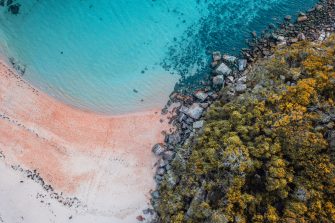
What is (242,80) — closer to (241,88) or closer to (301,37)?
(241,88)

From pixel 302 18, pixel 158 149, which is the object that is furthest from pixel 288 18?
pixel 158 149

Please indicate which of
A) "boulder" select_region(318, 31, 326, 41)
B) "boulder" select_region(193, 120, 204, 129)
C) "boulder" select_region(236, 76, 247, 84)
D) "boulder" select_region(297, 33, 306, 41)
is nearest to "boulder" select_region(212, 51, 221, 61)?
"boulder" select_region(236, 76, 247, 84)

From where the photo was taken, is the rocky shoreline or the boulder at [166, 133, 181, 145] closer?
the rocky shoreline

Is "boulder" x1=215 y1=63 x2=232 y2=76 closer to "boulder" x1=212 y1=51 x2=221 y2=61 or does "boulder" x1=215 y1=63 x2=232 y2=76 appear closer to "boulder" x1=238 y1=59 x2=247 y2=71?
"boulder" x1=212 y1=51 x2=221 y2=61

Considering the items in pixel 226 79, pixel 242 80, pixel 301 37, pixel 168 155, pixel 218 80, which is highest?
pixel 301 37

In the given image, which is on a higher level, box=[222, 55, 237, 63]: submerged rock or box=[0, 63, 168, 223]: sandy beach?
box=[222, 55, 237, 63]: submerged rock

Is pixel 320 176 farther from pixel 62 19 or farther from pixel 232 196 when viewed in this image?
pixel 62 19
